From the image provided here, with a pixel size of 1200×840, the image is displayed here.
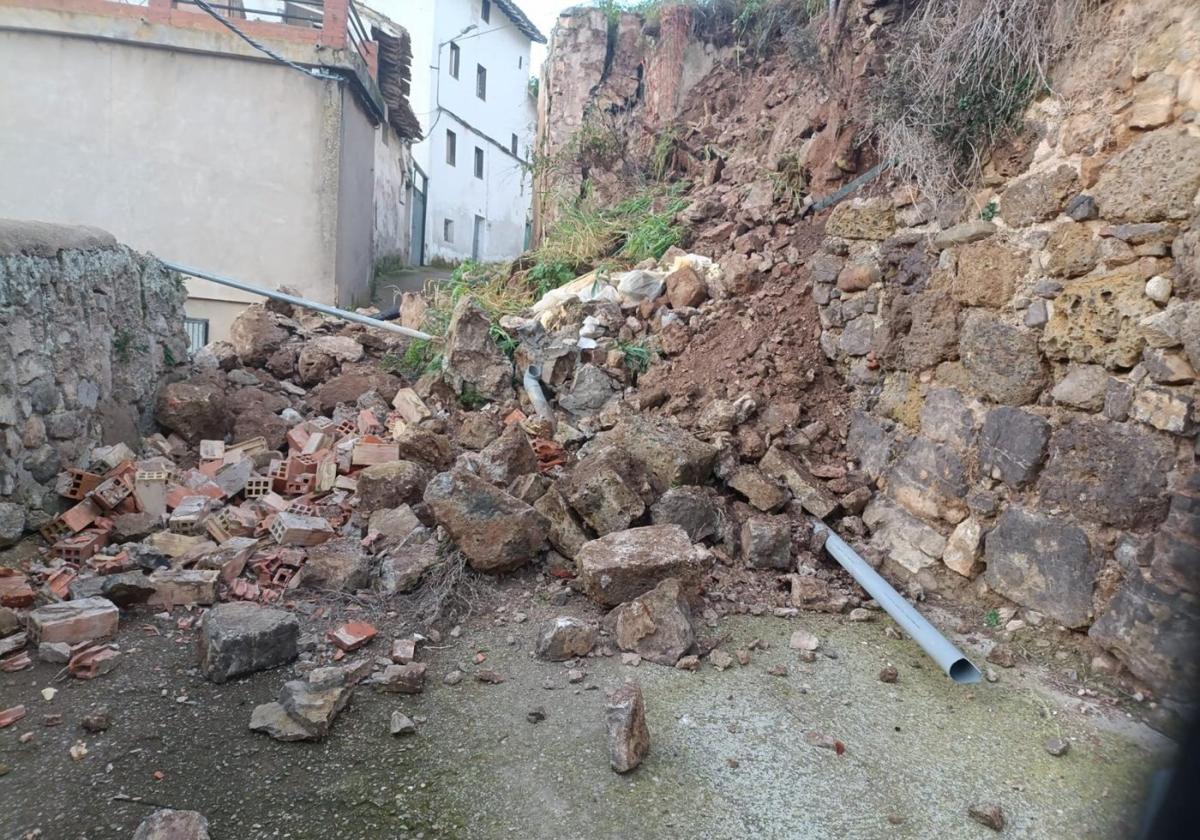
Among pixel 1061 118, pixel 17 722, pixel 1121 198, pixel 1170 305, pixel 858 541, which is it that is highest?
pixel 1061 118

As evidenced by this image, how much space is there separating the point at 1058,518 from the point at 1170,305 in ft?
2.78

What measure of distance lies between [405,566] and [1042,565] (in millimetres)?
2683

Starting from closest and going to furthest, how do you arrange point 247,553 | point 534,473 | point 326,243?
point 247,553 → point 534,473 → point 326,243

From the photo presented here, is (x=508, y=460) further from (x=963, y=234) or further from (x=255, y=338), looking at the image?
(x=255, y=338)

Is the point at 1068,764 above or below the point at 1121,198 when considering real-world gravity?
below

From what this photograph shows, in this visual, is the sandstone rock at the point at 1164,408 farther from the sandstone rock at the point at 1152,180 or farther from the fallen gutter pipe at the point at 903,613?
the fallen gutter pipe at the point at 903,613

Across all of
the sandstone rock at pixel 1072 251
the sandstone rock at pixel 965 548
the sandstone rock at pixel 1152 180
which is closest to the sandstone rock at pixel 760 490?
the sandstone rock at pixel 965 548

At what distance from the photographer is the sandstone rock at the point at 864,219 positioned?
3.97 metres

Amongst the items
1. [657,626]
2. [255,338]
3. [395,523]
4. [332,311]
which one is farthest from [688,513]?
[255,338]

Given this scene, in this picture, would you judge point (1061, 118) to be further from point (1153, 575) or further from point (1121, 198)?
point (1153, 575)

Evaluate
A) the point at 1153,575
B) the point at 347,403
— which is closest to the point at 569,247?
the point at 347,403

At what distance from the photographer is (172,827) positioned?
1889 mm

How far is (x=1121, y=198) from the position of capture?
8.89 ft

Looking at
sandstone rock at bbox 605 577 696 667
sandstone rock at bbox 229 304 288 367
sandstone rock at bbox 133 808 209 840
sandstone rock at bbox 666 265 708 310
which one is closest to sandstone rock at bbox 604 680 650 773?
sandstone rock at bbox 605 577 696 667
